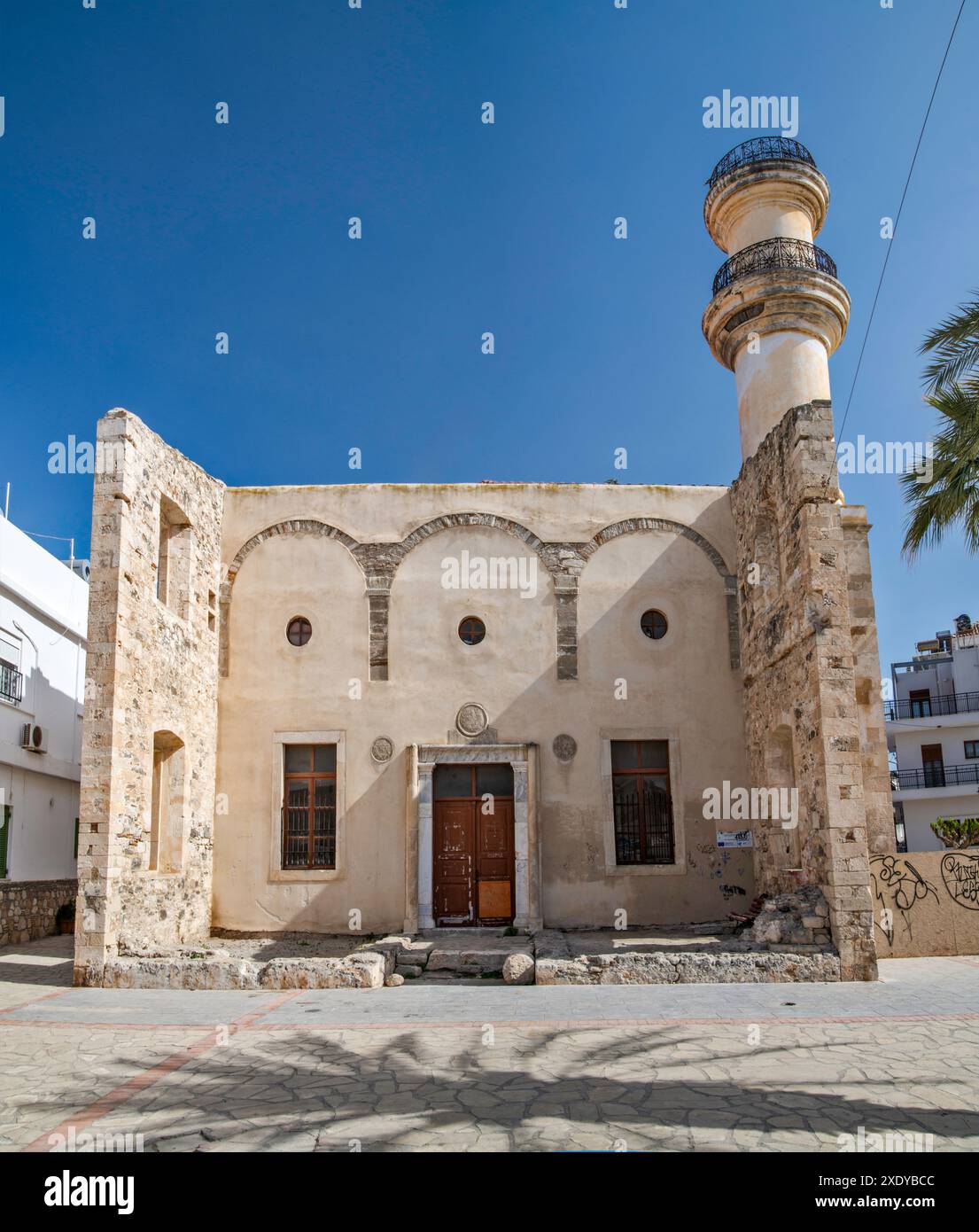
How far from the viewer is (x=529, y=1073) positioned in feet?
21.7

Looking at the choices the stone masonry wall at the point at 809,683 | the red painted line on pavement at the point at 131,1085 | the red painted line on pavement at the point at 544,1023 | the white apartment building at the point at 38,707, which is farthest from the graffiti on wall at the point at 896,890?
the white apartment building at the point at 38,707

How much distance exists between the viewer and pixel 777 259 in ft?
57.3

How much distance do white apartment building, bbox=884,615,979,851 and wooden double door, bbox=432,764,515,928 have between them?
24.5 metres

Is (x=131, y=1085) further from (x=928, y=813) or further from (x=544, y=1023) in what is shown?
(x=928, y=813)

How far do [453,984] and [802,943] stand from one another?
155 inches

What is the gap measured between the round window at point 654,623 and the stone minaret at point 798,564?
4.07 ft

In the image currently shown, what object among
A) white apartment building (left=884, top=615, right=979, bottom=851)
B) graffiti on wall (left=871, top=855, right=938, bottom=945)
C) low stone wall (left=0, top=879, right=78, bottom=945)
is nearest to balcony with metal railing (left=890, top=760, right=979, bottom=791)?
white apartment building (left=884, top=615, right=979, bottom=851)

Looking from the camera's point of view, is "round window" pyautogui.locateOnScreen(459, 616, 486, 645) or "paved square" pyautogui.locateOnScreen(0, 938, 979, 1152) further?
"round window" pyautogui.locateOnScreen(459, 616, 486, 645)

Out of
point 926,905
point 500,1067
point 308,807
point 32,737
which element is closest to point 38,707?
point 32,737

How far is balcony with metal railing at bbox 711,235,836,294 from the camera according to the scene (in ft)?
57.3

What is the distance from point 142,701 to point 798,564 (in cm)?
839

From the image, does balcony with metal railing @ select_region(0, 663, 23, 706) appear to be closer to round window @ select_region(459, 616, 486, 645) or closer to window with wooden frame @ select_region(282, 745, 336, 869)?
window with wooden frame @ select_region(282, 745, 336, 869)
